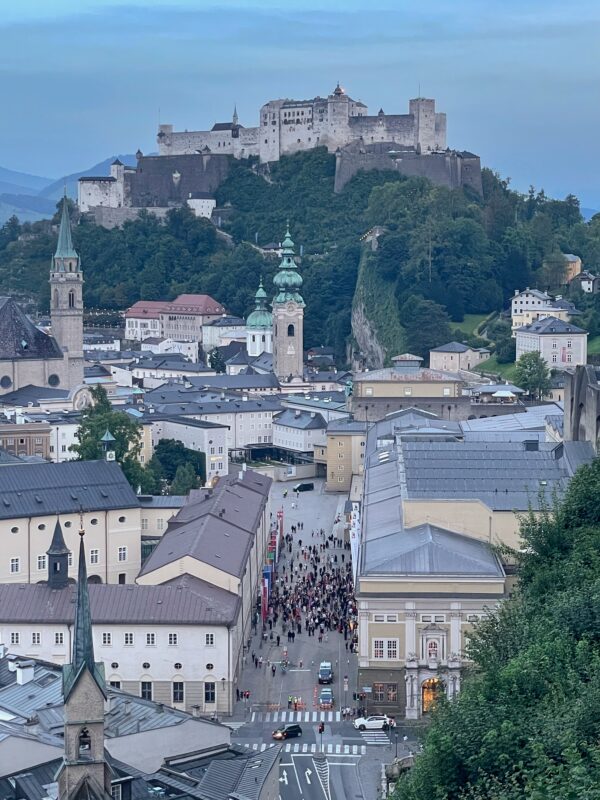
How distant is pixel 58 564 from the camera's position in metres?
44.4

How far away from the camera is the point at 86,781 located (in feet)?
89.5

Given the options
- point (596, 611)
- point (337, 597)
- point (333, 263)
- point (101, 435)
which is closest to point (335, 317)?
point (333, 263)

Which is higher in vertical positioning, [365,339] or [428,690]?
[365,339]

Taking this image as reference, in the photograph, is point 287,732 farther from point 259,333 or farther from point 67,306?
point 259,333

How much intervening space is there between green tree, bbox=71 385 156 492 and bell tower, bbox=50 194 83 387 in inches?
734

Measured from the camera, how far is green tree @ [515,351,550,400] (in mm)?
87562

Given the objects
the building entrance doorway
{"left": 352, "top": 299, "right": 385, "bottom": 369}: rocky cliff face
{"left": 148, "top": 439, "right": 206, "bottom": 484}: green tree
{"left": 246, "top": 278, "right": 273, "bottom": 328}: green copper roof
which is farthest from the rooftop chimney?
{"left": 246, "top": 278, "right": 273, "bottom": 328}: green copper roof

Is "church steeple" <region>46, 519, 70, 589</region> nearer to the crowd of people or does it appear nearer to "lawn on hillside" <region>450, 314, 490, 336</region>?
the crowd of people

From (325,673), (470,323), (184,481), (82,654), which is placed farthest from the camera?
(470,323)

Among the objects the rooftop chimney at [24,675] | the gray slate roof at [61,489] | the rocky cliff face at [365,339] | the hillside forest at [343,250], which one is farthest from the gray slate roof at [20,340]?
the rooftop chimney at [24,675]

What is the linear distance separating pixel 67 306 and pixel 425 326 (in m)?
23.2

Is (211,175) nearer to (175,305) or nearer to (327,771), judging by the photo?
(175,305)

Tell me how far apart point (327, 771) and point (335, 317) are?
86653 millimetres

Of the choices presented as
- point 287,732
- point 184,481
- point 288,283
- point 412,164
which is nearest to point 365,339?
point 288,283
